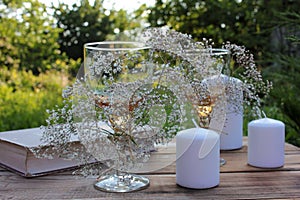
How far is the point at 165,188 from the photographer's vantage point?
95 centimetres

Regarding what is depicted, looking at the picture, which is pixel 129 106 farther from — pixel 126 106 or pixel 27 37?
pixel 27 37

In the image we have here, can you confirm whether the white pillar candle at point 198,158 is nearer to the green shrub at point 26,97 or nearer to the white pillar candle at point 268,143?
the white pillar candle at point 268,143

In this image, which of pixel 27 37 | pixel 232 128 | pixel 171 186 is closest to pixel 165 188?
pixel 171 186

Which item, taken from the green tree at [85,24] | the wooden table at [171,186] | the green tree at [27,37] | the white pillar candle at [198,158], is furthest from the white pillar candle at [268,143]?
the green tree at [27,37]

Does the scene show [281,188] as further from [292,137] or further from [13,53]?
[13,53]

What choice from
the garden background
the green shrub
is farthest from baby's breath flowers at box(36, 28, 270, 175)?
the garden background

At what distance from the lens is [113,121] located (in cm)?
91

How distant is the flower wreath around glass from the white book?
6.0 inches

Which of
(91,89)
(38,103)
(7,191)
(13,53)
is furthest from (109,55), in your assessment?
(13,53)

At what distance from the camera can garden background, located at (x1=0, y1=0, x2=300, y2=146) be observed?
9.63ft

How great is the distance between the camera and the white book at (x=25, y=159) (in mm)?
1033

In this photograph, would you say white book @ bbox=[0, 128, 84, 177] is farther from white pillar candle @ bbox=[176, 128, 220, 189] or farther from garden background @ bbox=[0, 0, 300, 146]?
garden background @ bbox=[0, 0, 300, 146]

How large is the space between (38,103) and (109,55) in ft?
5.97

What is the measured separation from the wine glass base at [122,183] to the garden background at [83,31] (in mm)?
1725
